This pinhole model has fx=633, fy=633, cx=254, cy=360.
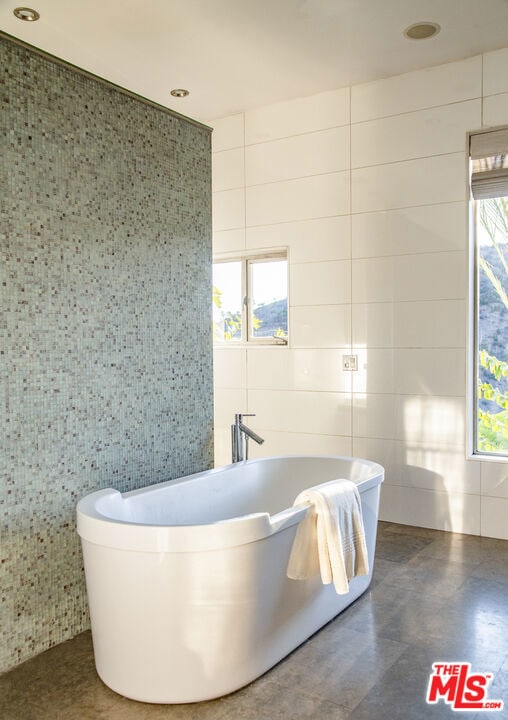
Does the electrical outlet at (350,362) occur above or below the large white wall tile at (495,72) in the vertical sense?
below

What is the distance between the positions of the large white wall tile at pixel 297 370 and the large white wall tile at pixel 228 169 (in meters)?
1.29

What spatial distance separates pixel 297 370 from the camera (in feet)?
15.1

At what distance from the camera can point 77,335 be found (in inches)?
104

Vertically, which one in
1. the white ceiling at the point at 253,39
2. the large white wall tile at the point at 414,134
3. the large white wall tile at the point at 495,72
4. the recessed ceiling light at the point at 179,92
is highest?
the recessed ceiling light at the point at 179,92

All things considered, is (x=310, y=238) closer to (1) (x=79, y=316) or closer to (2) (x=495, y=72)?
(2) (x=495, y=72)

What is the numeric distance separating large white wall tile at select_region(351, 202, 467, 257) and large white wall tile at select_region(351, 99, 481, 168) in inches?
13.9

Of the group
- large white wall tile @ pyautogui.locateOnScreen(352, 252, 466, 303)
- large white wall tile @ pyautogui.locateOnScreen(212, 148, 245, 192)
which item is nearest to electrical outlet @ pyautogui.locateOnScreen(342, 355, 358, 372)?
large white wall tile @ pyautogui.locateOnScreen(352, 252, 466, 303)

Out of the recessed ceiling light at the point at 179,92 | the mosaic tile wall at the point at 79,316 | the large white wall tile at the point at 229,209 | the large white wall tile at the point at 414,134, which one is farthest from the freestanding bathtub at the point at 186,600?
the recessed ceiling light at the point at 179,92

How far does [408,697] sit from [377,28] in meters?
3.24

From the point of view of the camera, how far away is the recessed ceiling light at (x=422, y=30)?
342 cm

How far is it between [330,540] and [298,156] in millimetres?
3040

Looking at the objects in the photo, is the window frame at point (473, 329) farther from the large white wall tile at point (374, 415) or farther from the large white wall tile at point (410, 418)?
the large white wall tile at point (374, 415)

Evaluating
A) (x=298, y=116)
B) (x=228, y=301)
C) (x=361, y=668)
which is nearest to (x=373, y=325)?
(x=228, y=301)

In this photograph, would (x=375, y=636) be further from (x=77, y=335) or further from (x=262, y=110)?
(x=262, y=110)
